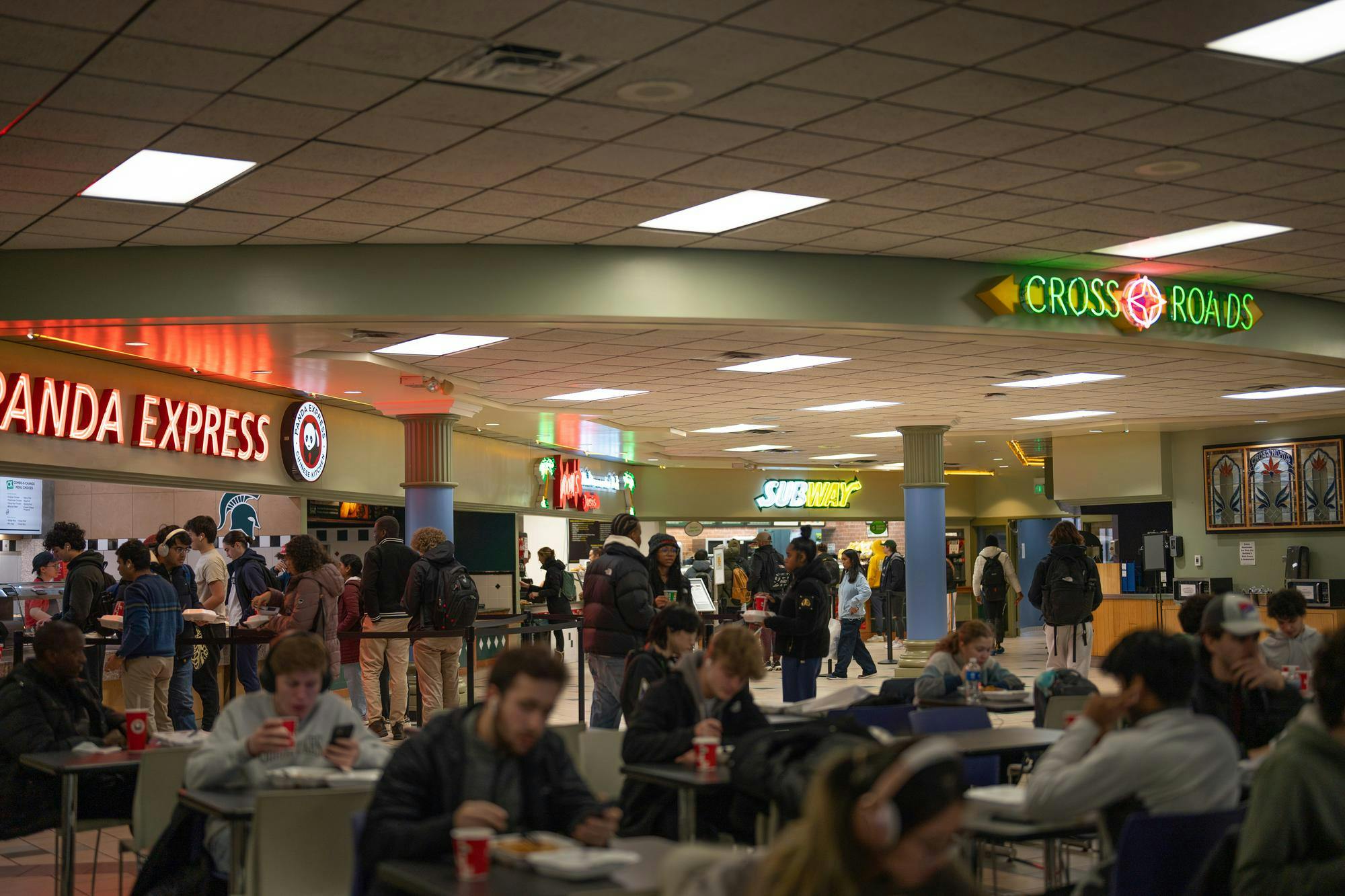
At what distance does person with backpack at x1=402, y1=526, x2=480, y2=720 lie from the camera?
9.80m

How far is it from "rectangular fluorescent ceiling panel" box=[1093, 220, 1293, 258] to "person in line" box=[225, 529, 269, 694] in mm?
6742

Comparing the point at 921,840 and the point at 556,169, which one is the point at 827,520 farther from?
the point at 921,840

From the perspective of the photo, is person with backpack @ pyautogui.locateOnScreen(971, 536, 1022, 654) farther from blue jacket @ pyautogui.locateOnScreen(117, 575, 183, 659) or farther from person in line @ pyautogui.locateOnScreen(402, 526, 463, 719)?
blue jacket @ pyautogui.locateOnScreen(117, 575, 183, 659)

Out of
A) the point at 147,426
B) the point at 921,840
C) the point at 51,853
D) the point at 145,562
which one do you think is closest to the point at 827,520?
the point at 147,426

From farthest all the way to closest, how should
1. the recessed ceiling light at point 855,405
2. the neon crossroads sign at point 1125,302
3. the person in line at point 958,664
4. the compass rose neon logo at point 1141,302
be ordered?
the recessed ceiling light at point 855,405, the compass rose neon logo at point 1141,302, the neon crossroads sign at point 1125,302, the person in line at point 958,664

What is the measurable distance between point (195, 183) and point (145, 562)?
3.07 metres

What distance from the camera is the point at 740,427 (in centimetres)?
1772

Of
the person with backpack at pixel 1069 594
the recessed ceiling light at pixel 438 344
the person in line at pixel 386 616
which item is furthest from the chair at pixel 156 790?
the person with backpack at pixel 1069 594

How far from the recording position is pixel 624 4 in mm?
4594

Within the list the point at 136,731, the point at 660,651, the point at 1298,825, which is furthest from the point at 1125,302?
the point at 1298,825

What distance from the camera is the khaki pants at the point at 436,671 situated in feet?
32.9

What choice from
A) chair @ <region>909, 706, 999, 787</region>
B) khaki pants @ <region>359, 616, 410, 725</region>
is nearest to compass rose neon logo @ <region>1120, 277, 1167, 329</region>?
chair @ <region>909, 706, 999, 787</region>

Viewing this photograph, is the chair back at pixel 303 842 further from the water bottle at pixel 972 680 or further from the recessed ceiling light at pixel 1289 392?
the recessed ceiling light at pixel 1289 392

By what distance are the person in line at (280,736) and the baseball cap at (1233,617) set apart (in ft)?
9.94
